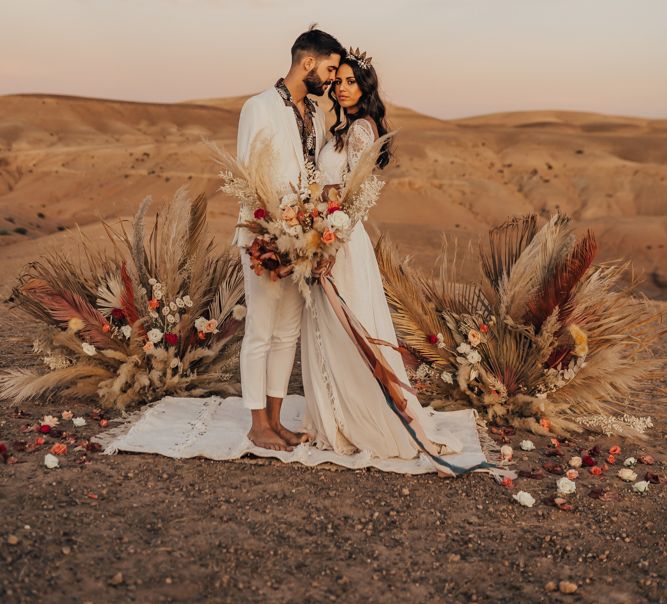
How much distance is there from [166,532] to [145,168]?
2973cm

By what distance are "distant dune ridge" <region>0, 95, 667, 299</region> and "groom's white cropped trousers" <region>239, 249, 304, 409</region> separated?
1127cm

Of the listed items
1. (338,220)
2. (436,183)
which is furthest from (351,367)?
(436,183)

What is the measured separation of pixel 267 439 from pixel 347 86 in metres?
2.10

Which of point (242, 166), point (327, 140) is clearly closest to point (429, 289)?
point (327, 140)

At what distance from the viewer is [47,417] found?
5.04 meters

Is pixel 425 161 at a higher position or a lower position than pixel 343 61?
lower

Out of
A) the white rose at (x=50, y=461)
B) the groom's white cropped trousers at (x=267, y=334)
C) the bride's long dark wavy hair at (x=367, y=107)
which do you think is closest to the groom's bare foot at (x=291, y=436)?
the groom's white cropped trousers at (x=267, y=334)

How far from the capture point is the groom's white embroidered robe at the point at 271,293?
4340 millimetres

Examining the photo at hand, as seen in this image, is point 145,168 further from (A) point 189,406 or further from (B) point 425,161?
(A) point 189,406

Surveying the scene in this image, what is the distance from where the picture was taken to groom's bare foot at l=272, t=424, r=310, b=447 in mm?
4801

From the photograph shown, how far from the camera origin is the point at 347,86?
452cm

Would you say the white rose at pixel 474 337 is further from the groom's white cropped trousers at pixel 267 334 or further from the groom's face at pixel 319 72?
the groom's face at pixel 319 72

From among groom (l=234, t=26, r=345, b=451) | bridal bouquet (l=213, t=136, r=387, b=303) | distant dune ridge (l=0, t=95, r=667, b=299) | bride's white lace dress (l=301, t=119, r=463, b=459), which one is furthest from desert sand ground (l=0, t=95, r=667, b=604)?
distant dune ridge (l=0, t=95, r=667, b=299)

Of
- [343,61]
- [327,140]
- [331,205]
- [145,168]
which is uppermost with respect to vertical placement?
[343,61]
